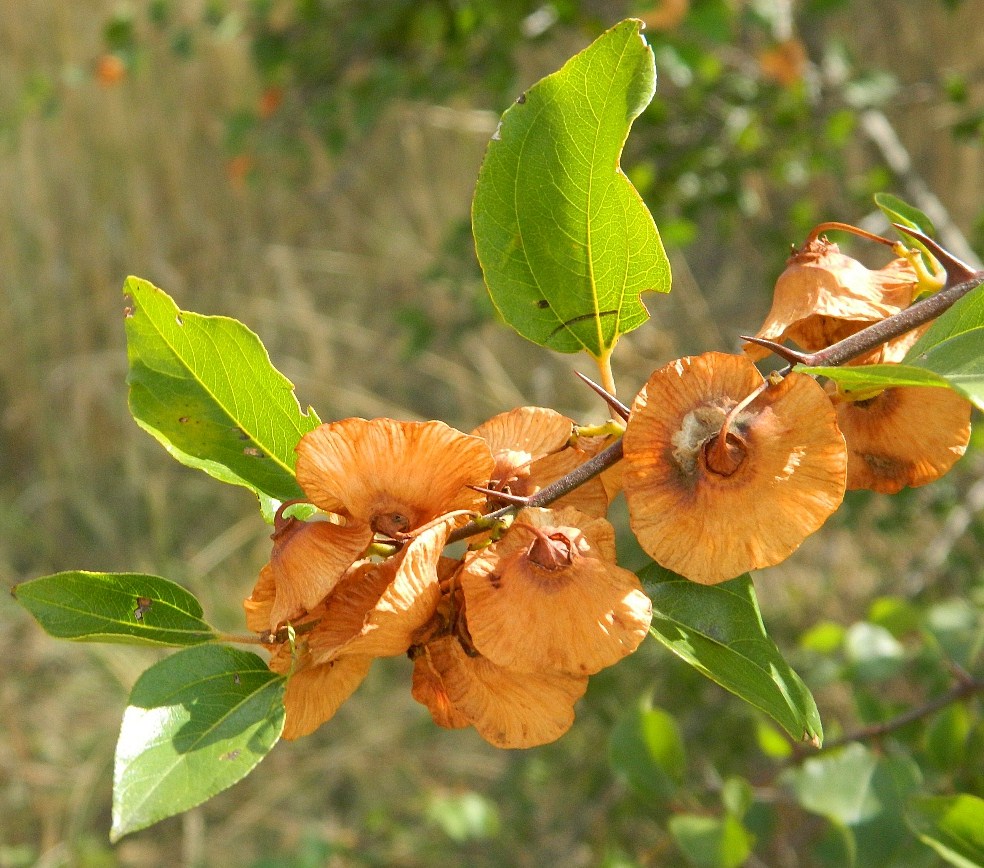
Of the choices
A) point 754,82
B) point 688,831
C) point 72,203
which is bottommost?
point 72,203

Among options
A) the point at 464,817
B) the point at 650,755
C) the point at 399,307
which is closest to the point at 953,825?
the point at 650,755

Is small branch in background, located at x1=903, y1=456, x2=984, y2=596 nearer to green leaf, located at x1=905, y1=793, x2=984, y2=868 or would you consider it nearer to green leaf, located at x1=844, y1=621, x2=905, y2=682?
green leaf, located at x1=844, y1=621, x2=905, y2=682

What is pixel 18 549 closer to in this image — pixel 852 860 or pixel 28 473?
pixel 28 473

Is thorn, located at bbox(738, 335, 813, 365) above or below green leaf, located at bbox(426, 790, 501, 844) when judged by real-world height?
above

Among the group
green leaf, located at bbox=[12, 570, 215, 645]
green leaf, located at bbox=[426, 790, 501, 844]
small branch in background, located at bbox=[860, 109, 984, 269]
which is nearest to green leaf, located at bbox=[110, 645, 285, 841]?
green leaf, located at bbox=[12, 570, 215, 645]

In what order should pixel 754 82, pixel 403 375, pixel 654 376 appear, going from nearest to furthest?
pixel 654 376 < pixel 754 82 < pixel 403 375

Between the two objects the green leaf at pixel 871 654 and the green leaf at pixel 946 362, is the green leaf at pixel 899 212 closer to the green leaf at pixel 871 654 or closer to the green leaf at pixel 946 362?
the green leaf at pixel 946 362

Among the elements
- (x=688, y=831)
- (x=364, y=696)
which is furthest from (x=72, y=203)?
(x=688, y=831)
